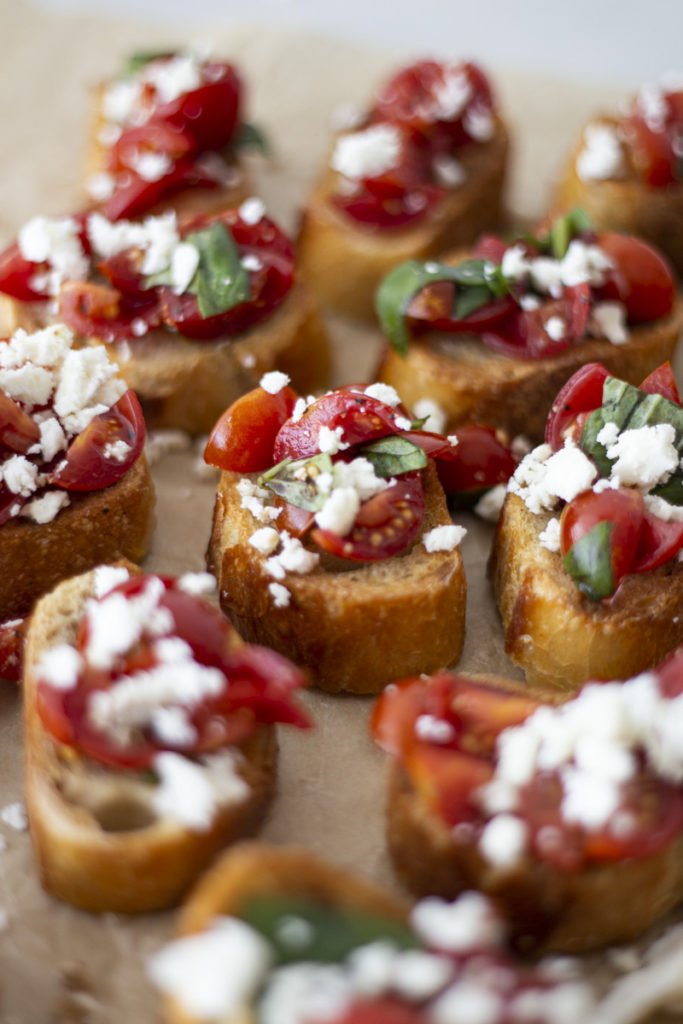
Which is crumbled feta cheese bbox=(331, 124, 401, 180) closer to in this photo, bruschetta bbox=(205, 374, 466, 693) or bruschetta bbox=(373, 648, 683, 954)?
bruschetta bbox=(205, 374, 466, 693)

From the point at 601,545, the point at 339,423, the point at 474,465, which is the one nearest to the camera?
the point at 601,545

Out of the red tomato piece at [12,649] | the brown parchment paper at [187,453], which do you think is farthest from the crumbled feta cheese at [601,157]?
the red tomato piece at [12,649]

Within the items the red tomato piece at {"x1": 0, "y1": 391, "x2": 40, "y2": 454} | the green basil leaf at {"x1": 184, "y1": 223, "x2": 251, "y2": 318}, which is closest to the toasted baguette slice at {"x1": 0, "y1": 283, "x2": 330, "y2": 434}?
the green basil leaf at {"x1": 184, "y1": 223, "x2": 251, "y2": 318}

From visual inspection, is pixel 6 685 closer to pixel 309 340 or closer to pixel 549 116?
pixel 309 340

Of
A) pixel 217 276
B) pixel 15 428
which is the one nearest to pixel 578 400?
pixel 217 276

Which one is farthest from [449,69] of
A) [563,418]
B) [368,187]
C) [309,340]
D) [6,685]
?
[6,685]

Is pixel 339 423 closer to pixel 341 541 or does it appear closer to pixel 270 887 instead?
pixel 341 541

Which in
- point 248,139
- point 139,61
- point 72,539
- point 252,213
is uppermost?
point 139,61
